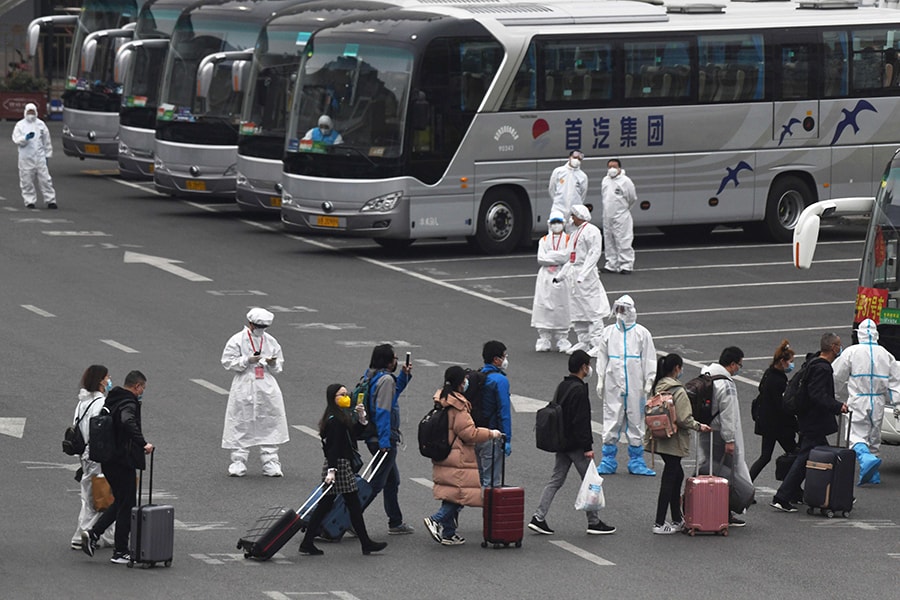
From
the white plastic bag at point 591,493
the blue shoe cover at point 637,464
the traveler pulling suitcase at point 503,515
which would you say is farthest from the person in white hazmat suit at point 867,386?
the traveler pulling suitcase at point 503,515

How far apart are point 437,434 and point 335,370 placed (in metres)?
6.80

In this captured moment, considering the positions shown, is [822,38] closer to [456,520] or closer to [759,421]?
[759,421]

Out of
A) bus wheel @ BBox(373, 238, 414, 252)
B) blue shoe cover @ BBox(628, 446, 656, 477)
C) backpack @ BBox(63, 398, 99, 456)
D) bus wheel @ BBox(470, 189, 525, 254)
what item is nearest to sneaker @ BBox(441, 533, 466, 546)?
backpack @ BBox(63, 398, 99, 456)

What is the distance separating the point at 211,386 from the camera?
783 inches

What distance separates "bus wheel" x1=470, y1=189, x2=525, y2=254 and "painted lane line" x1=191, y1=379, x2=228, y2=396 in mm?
10550

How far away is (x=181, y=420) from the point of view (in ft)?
60.0

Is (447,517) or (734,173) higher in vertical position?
(734,173)

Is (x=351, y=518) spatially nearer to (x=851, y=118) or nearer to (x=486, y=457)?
(x=486, y=457)

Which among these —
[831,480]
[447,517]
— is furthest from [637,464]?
[447,517]

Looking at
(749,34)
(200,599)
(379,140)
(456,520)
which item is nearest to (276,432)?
(456,520)

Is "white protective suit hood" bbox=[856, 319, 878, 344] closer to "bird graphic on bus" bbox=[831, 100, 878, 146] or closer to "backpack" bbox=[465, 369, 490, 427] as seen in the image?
"backpack" bbox=[465, 369, 490, 427]

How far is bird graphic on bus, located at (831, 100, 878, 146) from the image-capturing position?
32.9 m

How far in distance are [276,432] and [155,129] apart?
1980cm

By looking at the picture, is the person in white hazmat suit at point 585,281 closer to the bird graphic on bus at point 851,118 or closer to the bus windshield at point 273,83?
the bus windshield at point 273,83
